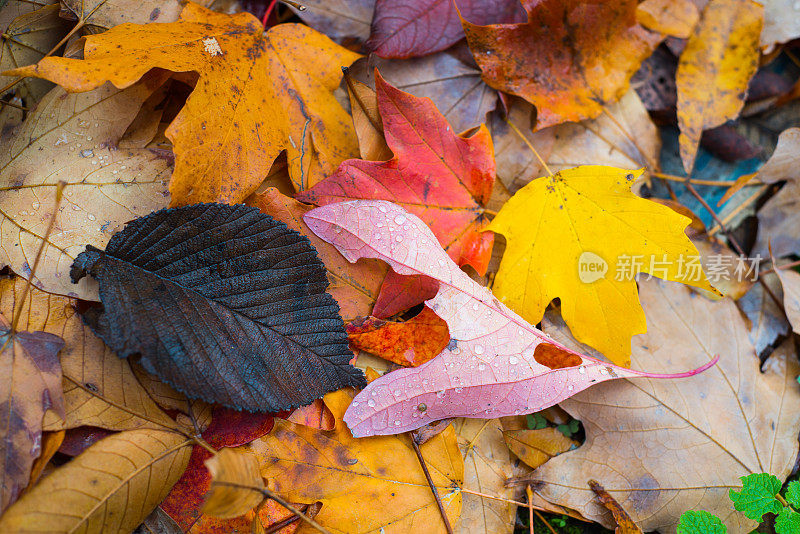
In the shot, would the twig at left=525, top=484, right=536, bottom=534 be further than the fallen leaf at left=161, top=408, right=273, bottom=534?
Yes

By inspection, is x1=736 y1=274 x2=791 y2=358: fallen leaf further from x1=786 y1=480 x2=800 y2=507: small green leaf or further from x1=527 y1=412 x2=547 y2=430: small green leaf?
x1=527 y1=412 x2=547 y2=430: small green leaf

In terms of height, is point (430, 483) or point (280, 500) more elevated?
point (280, 500)

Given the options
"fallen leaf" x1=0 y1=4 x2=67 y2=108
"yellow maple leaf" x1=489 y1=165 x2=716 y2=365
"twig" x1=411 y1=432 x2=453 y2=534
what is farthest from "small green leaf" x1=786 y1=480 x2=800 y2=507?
"fallen leaf" x1=0 y1=4 x2=67 y2=108

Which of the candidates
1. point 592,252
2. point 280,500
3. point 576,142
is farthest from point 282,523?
point 576,142

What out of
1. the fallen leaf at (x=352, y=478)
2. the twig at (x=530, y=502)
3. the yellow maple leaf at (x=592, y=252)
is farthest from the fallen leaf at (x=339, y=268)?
the twig at (x=530, y=502)

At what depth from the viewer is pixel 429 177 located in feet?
4.93

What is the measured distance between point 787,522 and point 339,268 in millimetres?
1445

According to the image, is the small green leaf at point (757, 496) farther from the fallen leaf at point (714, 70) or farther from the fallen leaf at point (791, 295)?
the fallen leaf at point (714, 70)

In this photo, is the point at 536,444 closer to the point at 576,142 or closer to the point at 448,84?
the point at 576,142

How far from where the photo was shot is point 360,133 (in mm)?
1523

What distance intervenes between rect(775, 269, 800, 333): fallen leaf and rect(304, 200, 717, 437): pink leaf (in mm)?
934

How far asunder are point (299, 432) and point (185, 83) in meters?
1.09

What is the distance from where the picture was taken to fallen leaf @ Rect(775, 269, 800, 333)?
170cm

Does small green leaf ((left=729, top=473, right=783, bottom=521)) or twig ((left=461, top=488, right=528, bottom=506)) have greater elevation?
small green leaf ((left=729, top=473, right=783, bottom=521))
